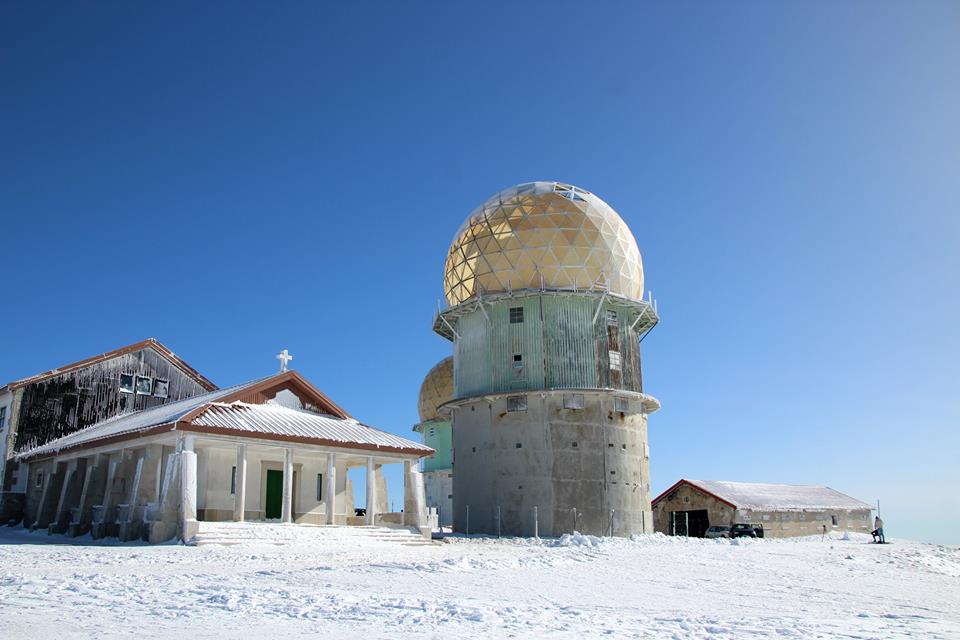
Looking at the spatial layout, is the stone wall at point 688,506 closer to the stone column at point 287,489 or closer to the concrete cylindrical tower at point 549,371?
the concrete cylindrical tower at point 549,371

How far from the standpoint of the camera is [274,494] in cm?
2700

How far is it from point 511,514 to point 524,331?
24.1 feet

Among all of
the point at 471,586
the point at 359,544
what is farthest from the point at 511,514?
the point at 471,586

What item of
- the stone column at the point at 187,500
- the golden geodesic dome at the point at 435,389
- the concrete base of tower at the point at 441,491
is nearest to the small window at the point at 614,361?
the stone column at the point at 187,500

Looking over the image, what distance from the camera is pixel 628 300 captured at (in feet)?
106

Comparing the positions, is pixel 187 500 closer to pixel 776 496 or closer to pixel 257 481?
pixel 257 481

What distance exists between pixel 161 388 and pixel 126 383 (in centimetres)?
158

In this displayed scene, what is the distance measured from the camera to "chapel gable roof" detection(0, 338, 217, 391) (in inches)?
1214

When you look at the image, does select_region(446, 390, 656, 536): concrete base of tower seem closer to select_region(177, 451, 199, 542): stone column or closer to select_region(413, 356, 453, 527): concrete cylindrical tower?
select_region(177, 451, 199, 542): stone column

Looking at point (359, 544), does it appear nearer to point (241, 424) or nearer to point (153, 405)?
point (241, 424)

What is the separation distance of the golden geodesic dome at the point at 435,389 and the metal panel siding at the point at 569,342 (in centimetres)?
1907

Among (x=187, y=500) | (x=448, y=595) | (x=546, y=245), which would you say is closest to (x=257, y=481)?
(x=187, y=500)

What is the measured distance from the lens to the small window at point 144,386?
33.8 m

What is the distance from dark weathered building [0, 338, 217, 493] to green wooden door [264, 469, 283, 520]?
977 centimetres
